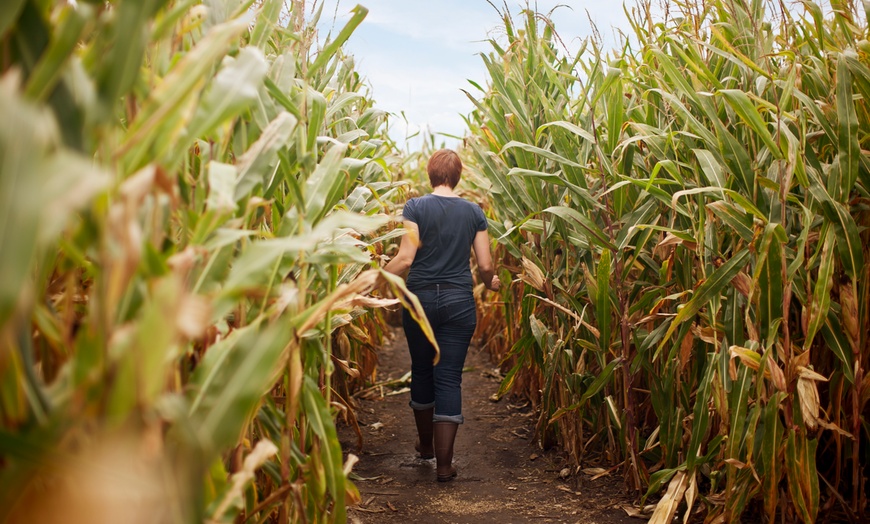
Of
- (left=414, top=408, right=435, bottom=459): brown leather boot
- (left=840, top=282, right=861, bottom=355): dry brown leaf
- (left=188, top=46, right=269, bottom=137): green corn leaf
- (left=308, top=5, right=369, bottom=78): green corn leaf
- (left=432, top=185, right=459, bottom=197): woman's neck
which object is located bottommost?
(left=414, top=408, right=435, bottom=459): brown leather boot

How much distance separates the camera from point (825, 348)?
2354mm

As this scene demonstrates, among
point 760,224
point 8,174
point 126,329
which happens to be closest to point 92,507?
point 126,329

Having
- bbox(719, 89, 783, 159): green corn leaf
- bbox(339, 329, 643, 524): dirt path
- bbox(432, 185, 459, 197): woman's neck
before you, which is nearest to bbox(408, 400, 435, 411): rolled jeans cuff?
bbox(339, 329, 643, 524): dirt path

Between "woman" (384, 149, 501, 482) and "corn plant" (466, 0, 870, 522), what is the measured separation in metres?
0.32

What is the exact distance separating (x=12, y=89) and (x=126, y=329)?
304mm

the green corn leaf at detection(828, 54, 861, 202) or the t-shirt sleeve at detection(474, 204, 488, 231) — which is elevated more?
the green corn leaf at detection(828, 54, 861, 202)

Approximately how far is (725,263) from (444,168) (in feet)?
5.01

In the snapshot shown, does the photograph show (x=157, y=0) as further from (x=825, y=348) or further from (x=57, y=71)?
(x=825, y=348)

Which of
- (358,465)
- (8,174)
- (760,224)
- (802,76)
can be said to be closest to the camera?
(8,174)

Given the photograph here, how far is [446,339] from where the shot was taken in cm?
322

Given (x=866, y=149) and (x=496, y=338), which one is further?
(x=496, y=338)

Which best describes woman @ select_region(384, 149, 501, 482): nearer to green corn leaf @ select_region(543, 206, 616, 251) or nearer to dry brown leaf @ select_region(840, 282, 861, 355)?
green corn leaf @ select_region(543, 206, 616, 251)

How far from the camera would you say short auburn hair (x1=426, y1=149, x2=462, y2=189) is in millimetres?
3256

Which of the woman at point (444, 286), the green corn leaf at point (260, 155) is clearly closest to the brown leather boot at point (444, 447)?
the woman at point (444, 286)
